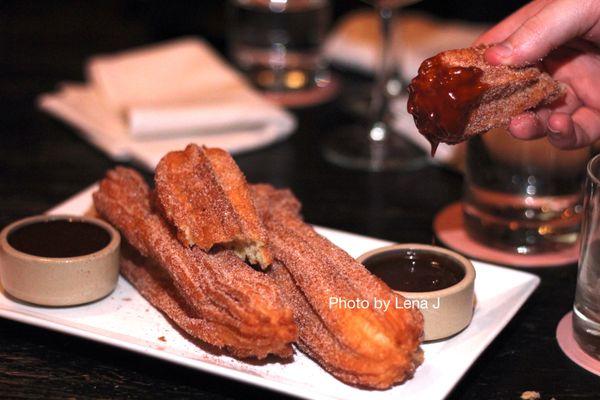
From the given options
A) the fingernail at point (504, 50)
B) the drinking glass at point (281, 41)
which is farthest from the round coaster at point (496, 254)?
the drinking glass at point (281, 41)

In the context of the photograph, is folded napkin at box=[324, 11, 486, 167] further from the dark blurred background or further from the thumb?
the thumb

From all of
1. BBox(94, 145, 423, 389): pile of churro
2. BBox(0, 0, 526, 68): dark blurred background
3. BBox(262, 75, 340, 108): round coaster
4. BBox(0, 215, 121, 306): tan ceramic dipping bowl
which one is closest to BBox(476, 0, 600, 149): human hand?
BBox(94, 145, 423, 389): pile of churro

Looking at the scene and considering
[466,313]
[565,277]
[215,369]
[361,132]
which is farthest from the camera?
[361,132]

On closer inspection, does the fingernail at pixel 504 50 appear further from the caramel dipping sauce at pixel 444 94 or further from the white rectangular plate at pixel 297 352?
the white rectangular plate at pixel 297 352

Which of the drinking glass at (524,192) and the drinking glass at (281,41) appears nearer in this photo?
the drinking glass at (524,192)

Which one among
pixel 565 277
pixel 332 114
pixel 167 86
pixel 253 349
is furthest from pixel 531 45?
pixel 167 86

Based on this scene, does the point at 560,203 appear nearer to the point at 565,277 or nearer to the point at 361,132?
the point at 565,277

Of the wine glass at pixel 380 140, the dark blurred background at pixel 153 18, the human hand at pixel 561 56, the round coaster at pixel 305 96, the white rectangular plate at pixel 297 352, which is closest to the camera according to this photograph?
the white rectangular plate at pixel 297 352

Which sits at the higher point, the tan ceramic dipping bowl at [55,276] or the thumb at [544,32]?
the thumb at [544,32]

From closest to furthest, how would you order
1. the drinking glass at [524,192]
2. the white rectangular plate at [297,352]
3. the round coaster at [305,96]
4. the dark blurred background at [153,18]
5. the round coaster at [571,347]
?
the white rectangular plate at [297,352]
the round coaster at [571,347]
the drinking glass at [524,192]
the round coaster at [305,96]
the dark blurred background at [153,18]
